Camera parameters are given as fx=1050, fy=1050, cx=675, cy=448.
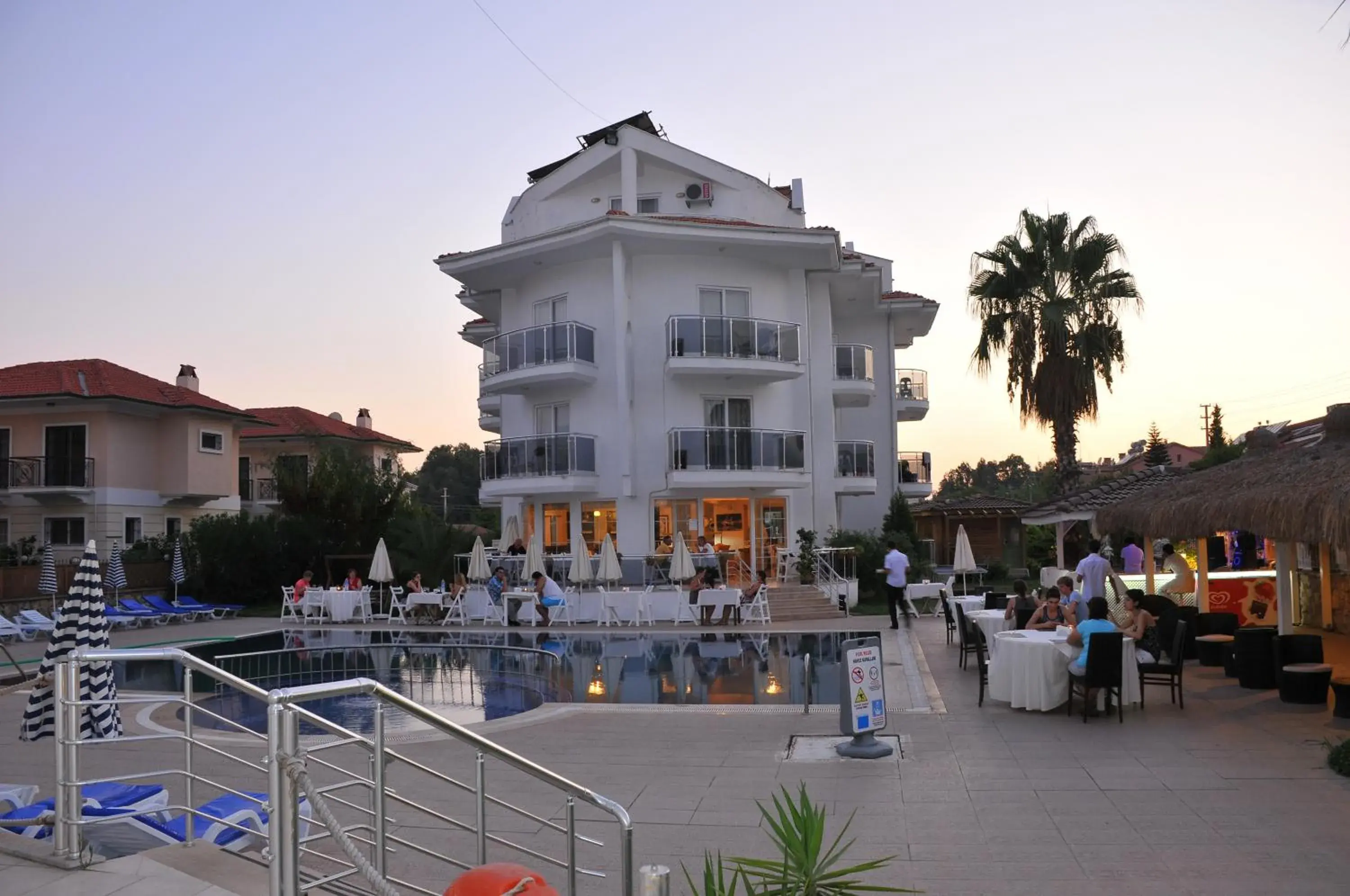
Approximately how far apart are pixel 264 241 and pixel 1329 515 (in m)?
19.9

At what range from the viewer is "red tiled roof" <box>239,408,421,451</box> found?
152 ft

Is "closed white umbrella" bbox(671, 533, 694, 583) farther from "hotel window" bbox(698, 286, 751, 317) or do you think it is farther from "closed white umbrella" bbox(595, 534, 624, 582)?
"hotel window" bbox(698, 286, 751, 317)

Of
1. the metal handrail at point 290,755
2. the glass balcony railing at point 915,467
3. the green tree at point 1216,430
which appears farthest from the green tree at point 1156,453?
the metal handrail at point 290,755

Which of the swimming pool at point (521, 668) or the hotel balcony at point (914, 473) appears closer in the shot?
the swimming pool at point (521, 668)

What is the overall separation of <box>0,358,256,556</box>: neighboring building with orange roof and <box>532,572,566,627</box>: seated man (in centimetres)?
1732

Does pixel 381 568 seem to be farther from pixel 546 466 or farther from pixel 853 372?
pixel 853 372

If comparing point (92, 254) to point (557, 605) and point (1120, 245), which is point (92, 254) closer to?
point (557, 605)

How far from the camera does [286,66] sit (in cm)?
1367

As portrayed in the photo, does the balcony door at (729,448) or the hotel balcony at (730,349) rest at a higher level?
the hotel balcony at (730,349)

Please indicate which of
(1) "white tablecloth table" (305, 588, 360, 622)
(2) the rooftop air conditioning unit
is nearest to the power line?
(2) the rooftop air conditioning unit

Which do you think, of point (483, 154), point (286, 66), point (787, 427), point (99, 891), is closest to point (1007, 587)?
point (787, 427)

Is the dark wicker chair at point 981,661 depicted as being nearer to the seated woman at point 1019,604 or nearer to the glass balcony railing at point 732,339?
the seated woman at point 1019,604

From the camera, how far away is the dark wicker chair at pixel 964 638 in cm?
1594

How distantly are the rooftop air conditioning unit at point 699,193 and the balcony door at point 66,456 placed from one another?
21115 mm
